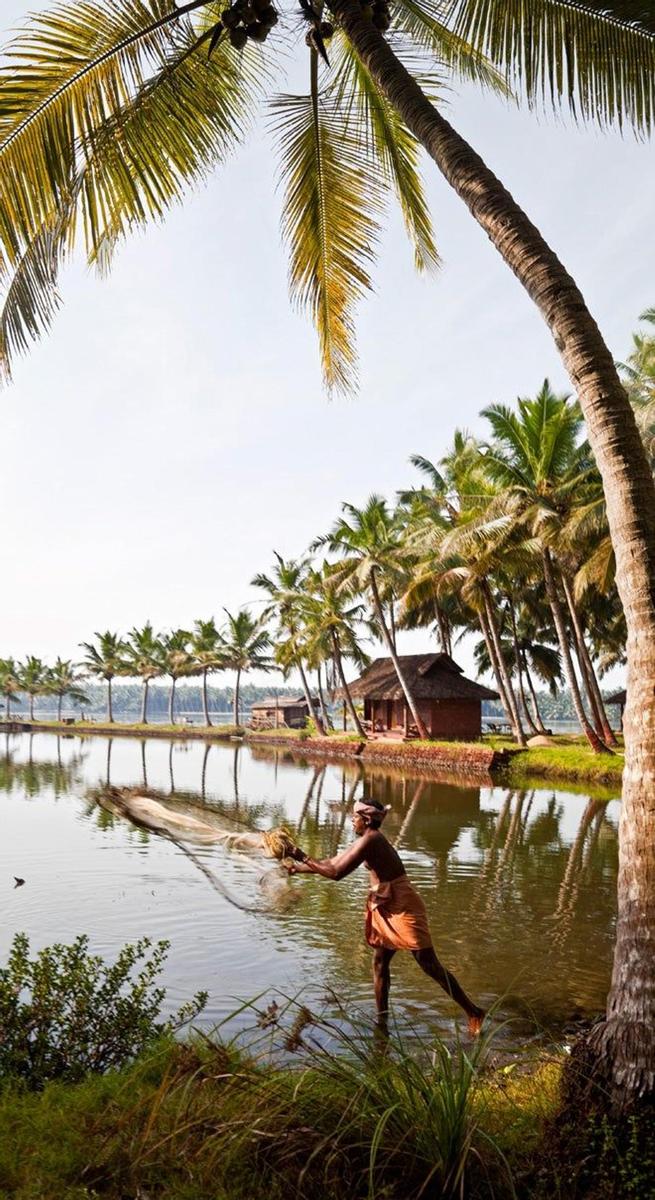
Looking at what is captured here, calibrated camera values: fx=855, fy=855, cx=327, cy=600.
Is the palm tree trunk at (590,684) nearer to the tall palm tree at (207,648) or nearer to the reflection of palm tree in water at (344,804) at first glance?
the reflection of palm tree in water at (344,804)

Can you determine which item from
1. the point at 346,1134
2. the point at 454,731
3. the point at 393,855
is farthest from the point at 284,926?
the point at 454,731

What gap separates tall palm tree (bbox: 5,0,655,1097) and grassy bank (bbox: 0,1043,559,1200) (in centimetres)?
66

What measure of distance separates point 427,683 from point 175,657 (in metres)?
41.8

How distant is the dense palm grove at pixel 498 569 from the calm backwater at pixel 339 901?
30.0 ft

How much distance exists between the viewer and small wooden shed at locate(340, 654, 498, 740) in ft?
131

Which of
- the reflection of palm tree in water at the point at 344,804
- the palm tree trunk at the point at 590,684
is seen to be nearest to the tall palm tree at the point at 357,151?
the reflection of palm tree in water at the point at 344,804

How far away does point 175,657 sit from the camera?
78.1 metres

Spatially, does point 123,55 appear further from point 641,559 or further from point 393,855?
point 393,855

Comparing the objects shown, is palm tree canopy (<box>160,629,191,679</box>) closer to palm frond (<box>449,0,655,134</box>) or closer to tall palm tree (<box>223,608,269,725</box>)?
tall palm tree (<box>223,608,269,725</box>)

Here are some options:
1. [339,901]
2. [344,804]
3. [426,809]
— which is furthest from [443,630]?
[339,901]

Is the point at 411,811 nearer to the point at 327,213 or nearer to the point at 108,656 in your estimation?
the point at 327,213

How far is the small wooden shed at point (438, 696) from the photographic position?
131 ft

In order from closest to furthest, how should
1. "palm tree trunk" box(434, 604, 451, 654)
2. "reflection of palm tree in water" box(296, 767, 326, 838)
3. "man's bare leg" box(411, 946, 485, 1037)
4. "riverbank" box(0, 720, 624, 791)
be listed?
"man's bare leg" box(411, 946, 485, 1037), "reflection of palm tree in water" box(296, 767, 326, 838), "riverbank" box(0, 720, 624, 791), "palm tree trunk" box(434, 604, 451, 654)

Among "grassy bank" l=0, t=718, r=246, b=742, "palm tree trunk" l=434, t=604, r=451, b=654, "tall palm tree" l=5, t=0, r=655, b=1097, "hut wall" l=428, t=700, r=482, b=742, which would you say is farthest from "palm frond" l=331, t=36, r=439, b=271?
"grassy bank" l=0, t=718, r=246, b=742
